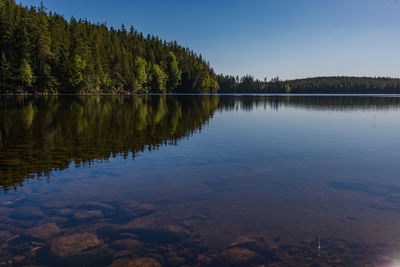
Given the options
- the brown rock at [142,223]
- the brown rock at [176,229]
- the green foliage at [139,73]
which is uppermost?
the green foliage at [139,73]

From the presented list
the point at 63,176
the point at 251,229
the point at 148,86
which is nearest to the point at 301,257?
the point at 251,229

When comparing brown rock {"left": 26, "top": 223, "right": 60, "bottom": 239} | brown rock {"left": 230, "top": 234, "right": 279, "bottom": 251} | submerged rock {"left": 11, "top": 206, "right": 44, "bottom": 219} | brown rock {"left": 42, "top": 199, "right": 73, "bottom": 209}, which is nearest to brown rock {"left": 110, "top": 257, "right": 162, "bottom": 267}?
brown rock {"left": 230, "top": 234, "right": 279, "bottom": 251}

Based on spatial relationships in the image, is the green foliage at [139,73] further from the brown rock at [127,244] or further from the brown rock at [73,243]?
the brown rock at [127,244]

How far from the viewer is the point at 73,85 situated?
105 metres

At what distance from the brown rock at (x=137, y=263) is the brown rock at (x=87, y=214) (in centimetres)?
224

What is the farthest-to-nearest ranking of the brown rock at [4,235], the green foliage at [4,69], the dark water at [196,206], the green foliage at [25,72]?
1. the green foliage at [25,72]
2. the green foliage at [4,69]
3. the brown rock at [4,235]
4. the dark water at [196,206]

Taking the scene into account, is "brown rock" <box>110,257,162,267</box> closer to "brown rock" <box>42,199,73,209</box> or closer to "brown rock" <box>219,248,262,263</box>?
"brown rock" <box>219,248,262,263</box>

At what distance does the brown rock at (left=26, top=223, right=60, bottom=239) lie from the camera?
6297 mm

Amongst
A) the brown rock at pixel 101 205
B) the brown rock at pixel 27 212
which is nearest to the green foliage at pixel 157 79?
the brown rock at pixel 101 205

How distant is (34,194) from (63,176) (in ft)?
6.06

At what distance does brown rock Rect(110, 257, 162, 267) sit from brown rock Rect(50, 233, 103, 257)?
0.87 metres

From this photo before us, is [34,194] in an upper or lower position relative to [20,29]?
lower

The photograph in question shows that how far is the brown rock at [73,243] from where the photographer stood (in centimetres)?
573

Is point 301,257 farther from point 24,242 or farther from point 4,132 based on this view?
point 4,132
